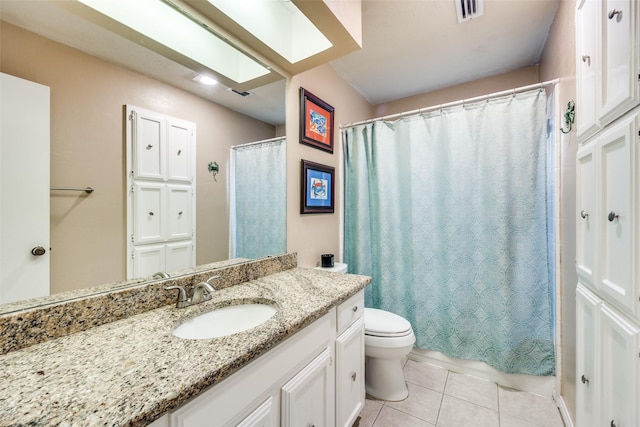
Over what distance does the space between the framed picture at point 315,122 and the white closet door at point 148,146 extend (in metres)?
0.92

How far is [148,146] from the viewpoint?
3.11 ft

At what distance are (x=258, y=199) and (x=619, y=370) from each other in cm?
158

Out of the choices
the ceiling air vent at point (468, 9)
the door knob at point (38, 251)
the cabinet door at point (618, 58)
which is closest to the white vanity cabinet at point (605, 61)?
the cabinet door at point (618, 58)

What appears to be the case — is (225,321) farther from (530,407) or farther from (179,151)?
(530,407)

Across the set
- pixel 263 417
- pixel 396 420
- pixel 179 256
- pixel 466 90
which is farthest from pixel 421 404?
pixel 466 90

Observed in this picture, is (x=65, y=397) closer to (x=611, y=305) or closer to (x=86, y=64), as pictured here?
(x=86, y=64)

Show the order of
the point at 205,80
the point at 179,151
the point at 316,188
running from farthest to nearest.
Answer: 1. the point at 316,188
2. the point at 205,80
3. the point at 179,151

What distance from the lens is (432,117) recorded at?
1885 millimetres

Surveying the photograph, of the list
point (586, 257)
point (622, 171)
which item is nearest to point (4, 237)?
point (622, 171)

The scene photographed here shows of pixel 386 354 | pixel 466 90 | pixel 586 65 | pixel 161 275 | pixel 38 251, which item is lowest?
pixel 386 354

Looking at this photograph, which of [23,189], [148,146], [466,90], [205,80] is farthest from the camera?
[466,90]

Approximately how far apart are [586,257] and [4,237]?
1.95m

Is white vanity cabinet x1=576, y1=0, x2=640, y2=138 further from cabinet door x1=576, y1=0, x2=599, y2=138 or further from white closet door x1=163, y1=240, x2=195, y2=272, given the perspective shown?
white closet door x1=163, y1=240, x2=195, y2=272

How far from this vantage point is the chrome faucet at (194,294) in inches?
38.8
